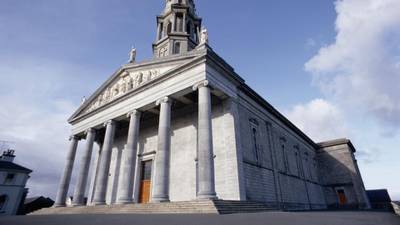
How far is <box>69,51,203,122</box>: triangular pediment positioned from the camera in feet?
58.7

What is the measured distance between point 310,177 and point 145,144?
21.9 metres

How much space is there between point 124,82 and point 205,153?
12308 mm

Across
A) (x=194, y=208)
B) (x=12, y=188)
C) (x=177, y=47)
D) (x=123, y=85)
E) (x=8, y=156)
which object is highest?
(x=177, y=47)

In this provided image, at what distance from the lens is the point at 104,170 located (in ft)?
62.5

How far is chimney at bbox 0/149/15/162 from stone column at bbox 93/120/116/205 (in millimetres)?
33337

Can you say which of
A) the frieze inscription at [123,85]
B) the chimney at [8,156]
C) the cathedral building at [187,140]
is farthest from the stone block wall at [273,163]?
the chimney at [8,156]

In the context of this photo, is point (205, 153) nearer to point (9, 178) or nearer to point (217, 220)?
point (217, 220)

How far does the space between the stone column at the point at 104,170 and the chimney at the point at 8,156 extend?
109ft

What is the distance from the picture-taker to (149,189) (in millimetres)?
19406

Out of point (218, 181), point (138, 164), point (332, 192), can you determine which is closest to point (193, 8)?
point (138, 164)

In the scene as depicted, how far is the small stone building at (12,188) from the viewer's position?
3375cm

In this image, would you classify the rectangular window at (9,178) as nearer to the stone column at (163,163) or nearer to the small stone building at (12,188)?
the small stone building at (12,188)

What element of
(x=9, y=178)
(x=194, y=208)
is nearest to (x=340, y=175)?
(x=194, y=208)

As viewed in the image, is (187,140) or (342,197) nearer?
(187,140)
